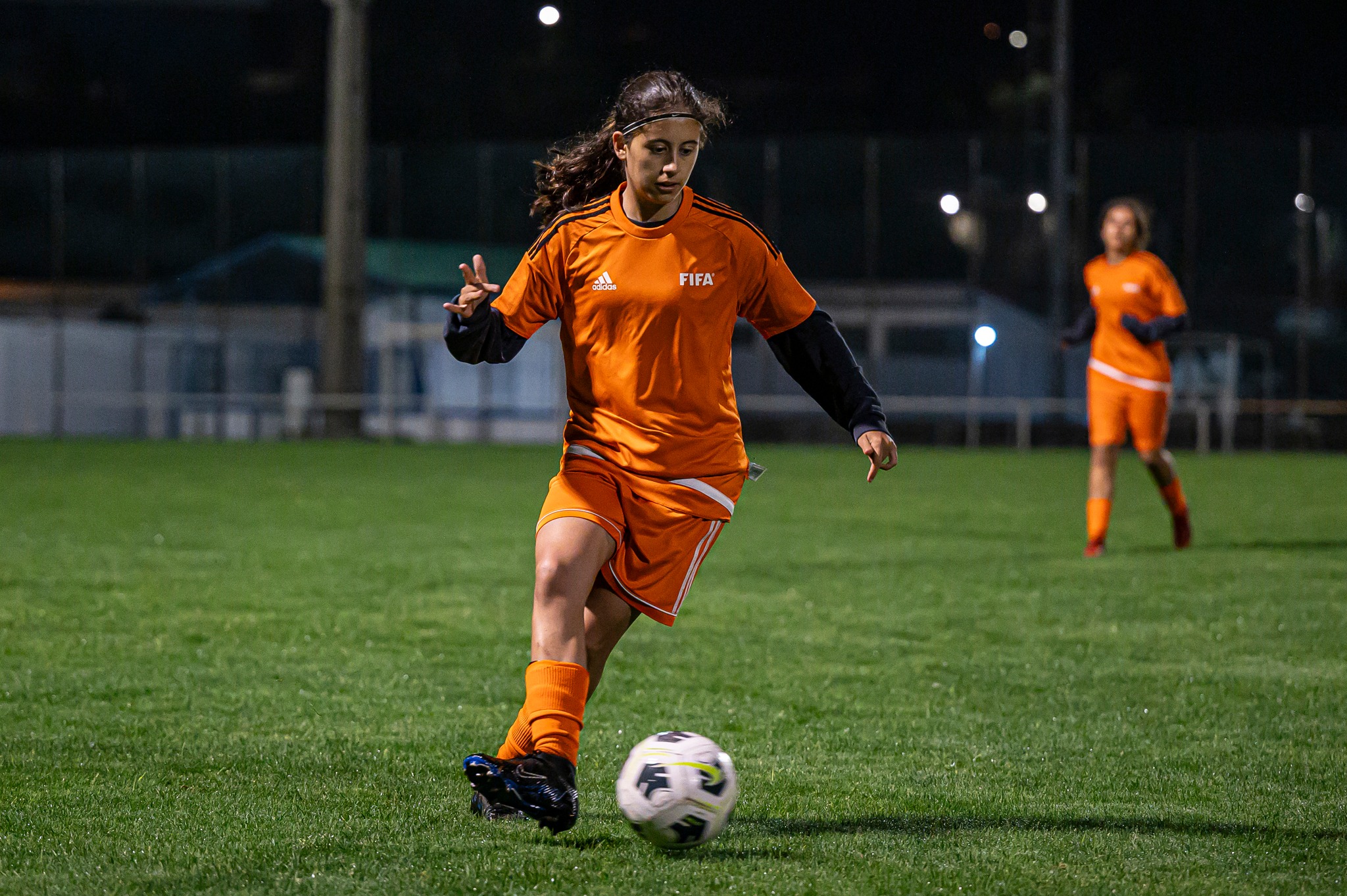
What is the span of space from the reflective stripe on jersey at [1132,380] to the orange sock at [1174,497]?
640 millimetres

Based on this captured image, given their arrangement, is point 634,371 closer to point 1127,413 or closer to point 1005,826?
point 1005,826

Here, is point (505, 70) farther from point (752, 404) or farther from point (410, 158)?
point (752, 404)

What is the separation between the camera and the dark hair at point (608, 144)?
394 cm

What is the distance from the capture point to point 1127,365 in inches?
398

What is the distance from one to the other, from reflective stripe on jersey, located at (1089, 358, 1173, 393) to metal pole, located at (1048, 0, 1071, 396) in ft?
62.3

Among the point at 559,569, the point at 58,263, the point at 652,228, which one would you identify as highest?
the point at 58,263

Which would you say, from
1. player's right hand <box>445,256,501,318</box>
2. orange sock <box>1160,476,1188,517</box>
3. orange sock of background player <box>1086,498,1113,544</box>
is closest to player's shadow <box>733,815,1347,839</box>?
player's right hand <box>445,256,501,318</box>

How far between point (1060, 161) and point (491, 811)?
88.0 feet

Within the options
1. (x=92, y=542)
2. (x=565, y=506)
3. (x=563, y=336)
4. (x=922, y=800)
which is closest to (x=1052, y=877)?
(x=922, y=800)

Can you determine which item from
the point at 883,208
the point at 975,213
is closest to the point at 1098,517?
the point at 975,213

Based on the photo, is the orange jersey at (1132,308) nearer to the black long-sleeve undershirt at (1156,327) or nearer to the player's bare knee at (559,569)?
the black long-sleeve undershirt at (1156,327)

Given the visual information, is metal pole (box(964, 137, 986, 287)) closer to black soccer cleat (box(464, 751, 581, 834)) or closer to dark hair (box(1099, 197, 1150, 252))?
dark hair (box(1099, 197, 1150, 252))

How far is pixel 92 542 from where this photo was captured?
10.4 m

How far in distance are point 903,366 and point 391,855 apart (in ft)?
92.0
